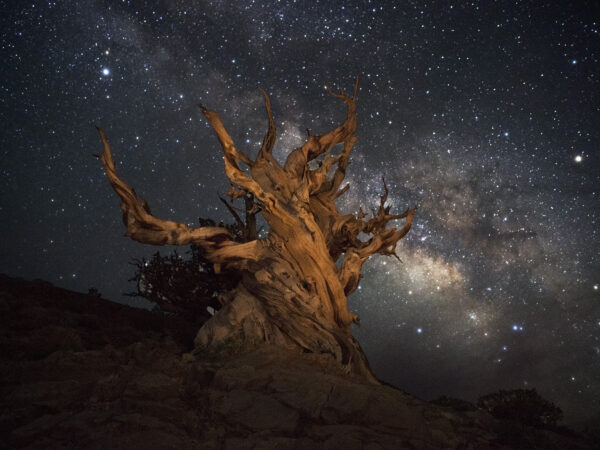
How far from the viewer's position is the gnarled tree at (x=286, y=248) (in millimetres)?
7973

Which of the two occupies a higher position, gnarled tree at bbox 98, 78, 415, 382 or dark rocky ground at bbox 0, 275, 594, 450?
gnarled tree at bbox 98, 78, 415, 382

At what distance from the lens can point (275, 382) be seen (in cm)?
522

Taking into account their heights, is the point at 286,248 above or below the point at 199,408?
above

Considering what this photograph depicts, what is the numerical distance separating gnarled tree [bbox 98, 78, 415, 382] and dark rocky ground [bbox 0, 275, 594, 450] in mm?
1465

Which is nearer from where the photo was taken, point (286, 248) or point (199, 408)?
point (199, 408)

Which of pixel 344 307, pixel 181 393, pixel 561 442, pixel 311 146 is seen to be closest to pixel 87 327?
pixel 181 393

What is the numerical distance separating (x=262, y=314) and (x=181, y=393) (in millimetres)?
3853

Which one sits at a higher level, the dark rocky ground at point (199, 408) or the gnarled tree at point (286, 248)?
the gnarled tree at point (286, 248)

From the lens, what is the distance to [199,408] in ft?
14.3

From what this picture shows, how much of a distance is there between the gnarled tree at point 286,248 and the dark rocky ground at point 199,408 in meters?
1.46

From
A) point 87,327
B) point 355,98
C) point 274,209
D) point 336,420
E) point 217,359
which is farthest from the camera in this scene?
point 355,98

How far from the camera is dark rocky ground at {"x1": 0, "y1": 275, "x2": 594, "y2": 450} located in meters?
3.55

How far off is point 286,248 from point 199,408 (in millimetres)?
5207

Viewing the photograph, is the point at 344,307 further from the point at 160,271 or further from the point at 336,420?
the point at 160,271
